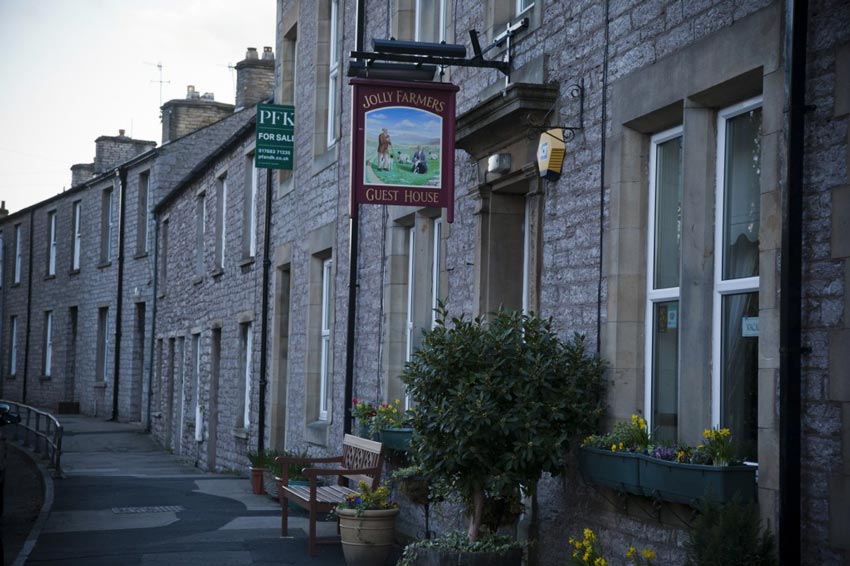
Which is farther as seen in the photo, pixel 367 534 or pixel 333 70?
pixel 333 70

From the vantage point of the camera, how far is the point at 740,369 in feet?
21.1

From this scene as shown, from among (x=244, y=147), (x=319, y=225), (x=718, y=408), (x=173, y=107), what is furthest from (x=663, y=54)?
(x=173, y=107)

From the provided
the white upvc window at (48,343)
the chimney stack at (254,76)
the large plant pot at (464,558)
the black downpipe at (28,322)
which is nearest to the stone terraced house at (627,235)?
the large plant pot at (464,558)

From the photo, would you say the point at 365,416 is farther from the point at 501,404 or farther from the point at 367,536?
the point at 501,404

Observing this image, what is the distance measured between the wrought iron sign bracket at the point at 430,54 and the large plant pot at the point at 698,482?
3.92 metres

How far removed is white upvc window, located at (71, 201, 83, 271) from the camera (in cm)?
3756

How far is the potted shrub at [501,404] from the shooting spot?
24.3ft

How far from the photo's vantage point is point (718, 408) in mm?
6574

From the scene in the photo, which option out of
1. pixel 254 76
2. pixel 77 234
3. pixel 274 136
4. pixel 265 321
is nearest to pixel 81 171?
pixel 77 234

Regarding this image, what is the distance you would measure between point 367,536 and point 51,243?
32915mm

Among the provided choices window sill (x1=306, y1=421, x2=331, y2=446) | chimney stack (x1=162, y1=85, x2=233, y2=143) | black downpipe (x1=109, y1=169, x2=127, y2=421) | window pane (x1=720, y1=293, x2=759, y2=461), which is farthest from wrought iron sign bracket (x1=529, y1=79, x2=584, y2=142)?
black downpipe (x1=109, y1=169, x2=127, y2=421)

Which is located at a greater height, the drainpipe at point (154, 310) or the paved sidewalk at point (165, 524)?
the drainpipe at point (154, 310)

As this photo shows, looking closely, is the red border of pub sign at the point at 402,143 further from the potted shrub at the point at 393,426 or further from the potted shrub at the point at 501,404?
the potted shrub at the point at 393,426

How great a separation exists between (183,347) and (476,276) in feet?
58.1
